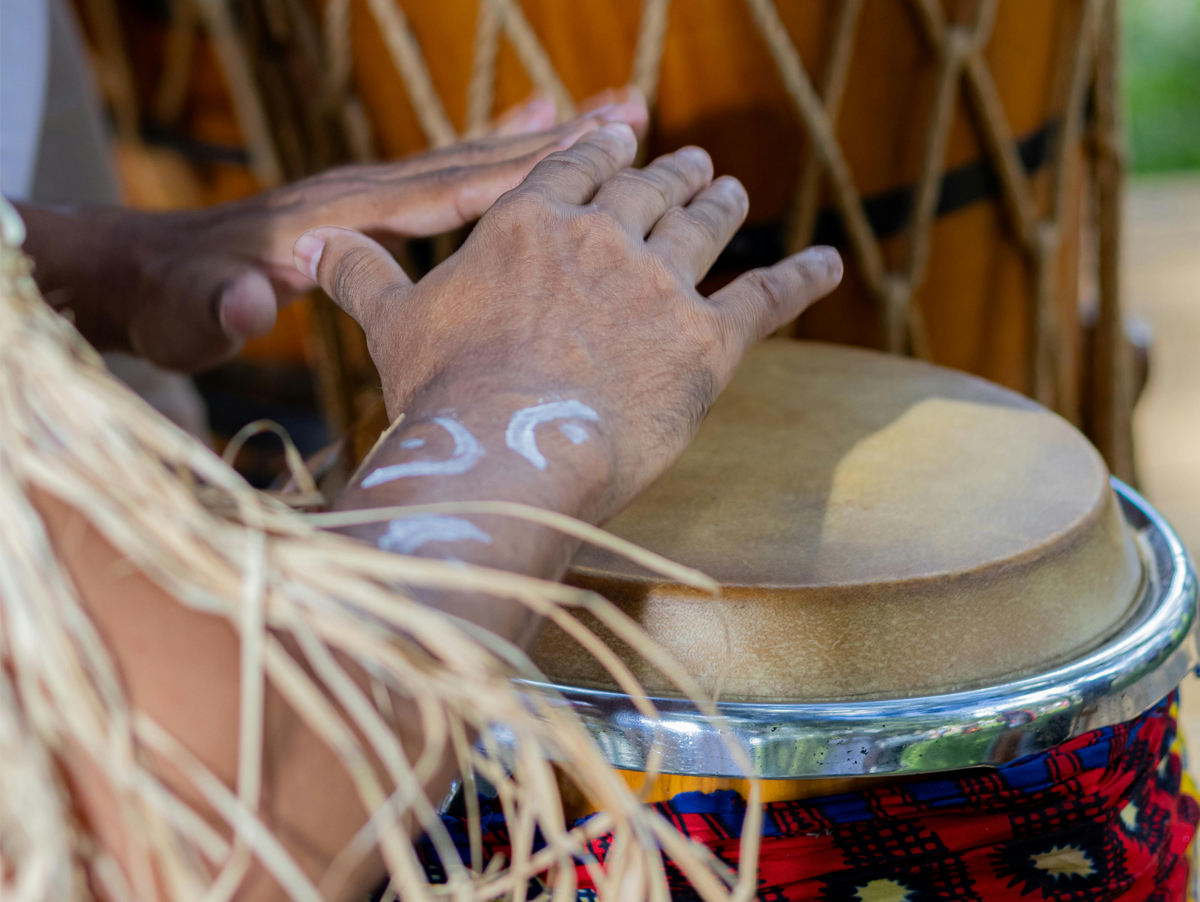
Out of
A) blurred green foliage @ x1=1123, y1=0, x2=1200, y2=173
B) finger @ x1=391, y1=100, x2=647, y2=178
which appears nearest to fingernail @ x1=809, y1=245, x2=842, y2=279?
finger @ x1=391, y1=100, x2=647, y2=178

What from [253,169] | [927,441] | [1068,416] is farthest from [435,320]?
[253,169]

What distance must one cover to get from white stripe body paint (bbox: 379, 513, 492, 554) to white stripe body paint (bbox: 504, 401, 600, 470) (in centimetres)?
4

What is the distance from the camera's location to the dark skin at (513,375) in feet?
1.14

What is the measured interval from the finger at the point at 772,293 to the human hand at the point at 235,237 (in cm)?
23

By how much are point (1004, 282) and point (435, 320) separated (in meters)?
0.80

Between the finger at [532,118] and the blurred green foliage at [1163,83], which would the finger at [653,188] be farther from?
the blurred green foliage at [1163,83]

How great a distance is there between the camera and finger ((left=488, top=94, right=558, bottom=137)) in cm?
90

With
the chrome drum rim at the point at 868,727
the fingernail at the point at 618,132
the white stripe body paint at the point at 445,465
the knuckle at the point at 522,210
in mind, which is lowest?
the chrome drum rim at the point at 868,727

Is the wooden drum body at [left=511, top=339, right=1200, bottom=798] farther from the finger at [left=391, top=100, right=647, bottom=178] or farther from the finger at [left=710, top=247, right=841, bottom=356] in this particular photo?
the finger at [left=391, top=100, right=647, bottom=178]

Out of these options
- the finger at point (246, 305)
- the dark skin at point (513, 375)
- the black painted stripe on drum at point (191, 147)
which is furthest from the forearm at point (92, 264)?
the black painted stripe on drum at point (191, 147)

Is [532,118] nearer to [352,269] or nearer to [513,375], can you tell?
[352,269]

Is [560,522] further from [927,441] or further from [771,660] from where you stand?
[927,441]

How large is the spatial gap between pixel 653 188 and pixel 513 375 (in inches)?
6.6

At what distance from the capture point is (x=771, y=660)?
0.51 metres
